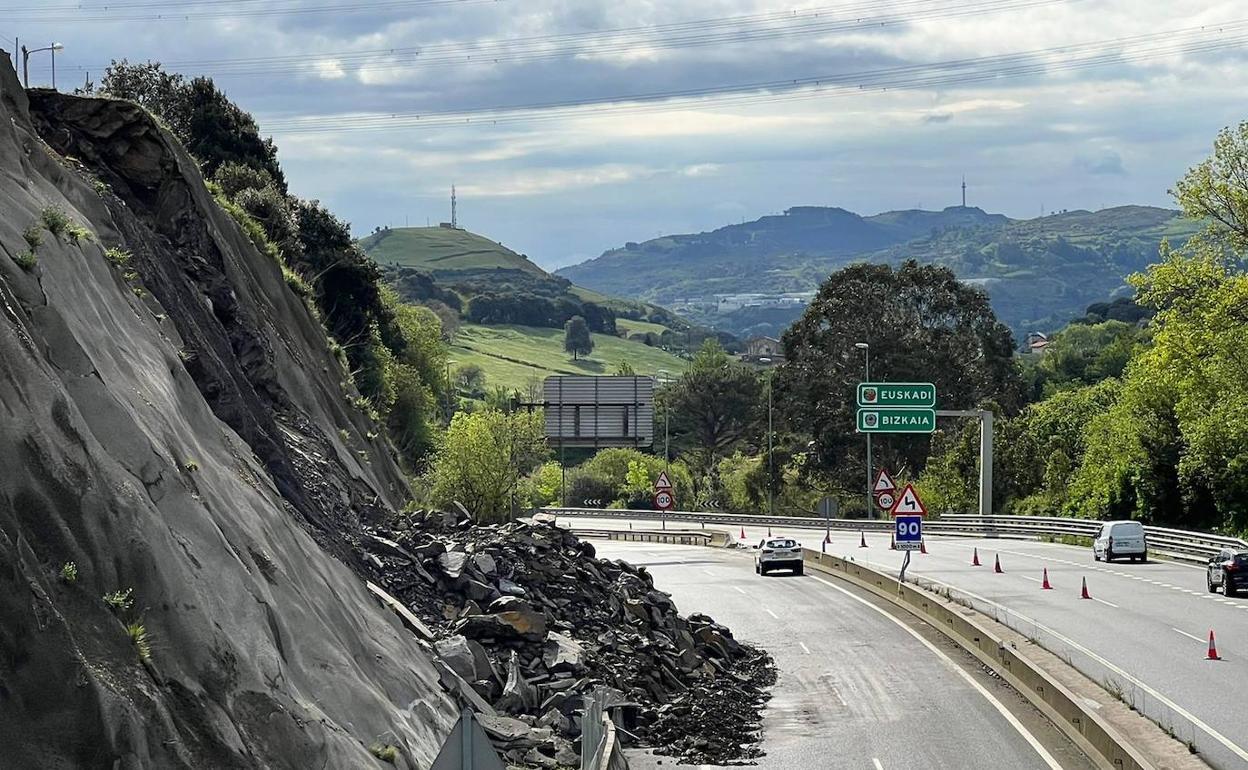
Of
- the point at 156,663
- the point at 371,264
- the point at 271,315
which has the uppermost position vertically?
the point at 371,264

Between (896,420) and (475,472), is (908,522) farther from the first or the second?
(896,420)

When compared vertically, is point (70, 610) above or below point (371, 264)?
below

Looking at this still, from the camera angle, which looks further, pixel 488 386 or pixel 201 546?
pixel 488 386

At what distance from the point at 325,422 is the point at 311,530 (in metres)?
7.55

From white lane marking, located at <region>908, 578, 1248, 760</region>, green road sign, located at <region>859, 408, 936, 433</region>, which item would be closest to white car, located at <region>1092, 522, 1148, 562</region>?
white lane marking, located at <region>908, 578, 1248, 760</region>

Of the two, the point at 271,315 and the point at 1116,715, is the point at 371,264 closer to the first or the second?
the point at 271,315

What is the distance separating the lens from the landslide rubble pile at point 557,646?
20.9 metres

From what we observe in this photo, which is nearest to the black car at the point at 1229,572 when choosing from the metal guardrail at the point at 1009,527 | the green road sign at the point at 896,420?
the metal guardrail at the point at 1009,527

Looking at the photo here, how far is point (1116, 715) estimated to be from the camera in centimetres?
2141

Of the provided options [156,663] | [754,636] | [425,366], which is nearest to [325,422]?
[754,636]

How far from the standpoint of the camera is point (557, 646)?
24.0 meters

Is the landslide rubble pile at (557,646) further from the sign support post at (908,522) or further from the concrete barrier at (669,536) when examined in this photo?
the concrete barrier at (669,536)

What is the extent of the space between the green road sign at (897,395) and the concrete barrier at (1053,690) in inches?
1198

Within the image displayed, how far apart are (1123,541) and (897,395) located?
19.1 metres
